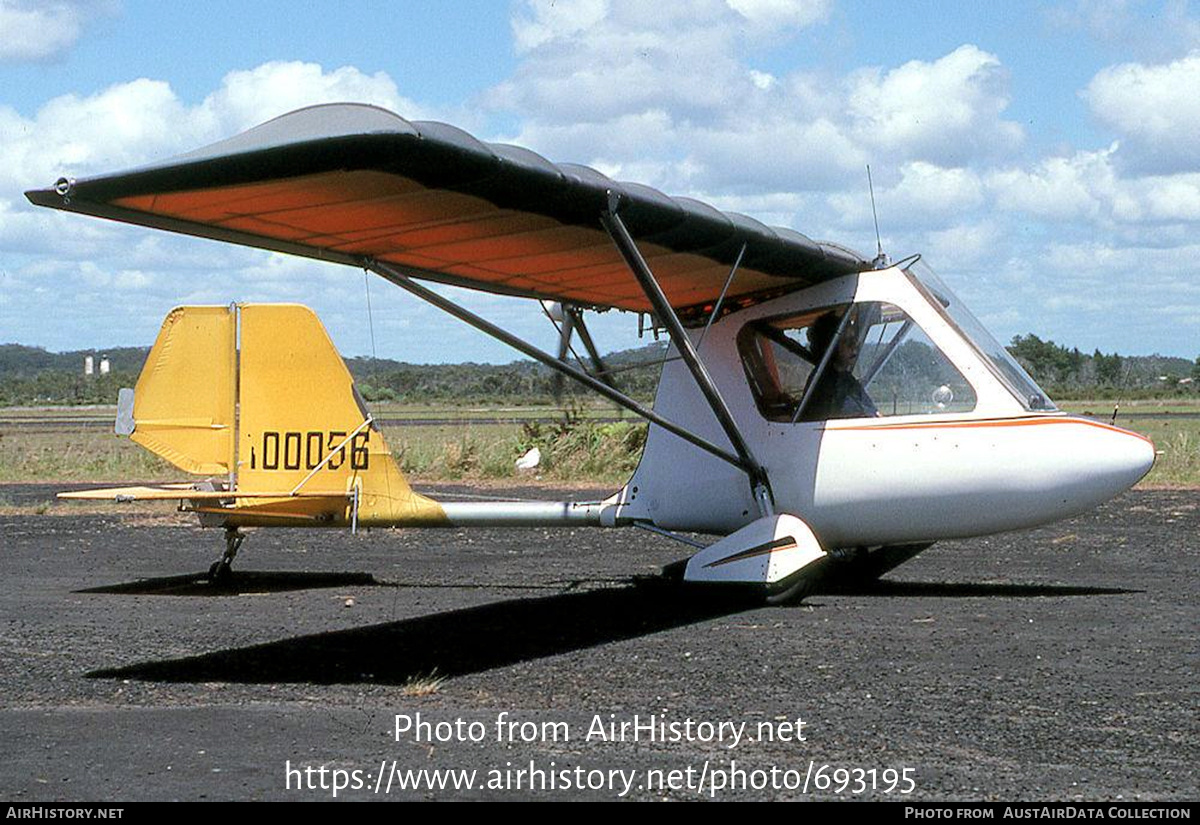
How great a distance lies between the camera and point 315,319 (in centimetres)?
1188

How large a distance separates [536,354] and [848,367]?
8.38 feet

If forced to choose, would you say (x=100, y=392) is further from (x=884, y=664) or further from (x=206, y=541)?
(x=884, y=664)

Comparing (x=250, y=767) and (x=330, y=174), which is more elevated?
(x=330, y=174)

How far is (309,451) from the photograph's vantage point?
38.1 ft

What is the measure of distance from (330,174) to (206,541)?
9553mm

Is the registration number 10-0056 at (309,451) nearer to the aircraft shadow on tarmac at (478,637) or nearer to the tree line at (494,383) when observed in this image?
the aircraft shadow on tarmac at (478,637)

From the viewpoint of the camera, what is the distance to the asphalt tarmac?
5.40 m

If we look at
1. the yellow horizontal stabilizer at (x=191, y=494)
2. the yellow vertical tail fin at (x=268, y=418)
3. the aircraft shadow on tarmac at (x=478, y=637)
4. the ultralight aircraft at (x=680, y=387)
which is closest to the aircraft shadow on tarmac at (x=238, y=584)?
the ultralight aircraft at (x=680, y=387)

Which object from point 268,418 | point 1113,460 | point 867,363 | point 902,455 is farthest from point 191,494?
point 1113,460

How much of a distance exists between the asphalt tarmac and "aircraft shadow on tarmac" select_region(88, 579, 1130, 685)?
4cm

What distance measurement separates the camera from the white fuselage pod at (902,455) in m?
9.66
